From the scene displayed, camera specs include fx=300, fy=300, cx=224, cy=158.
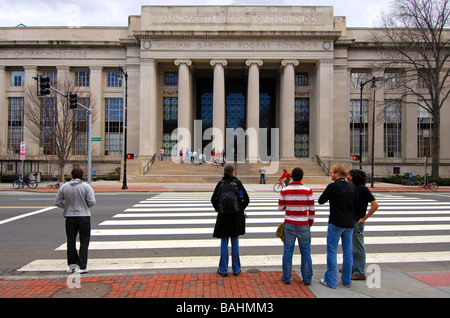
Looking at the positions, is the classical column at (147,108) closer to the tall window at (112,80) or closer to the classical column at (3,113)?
the tall window at (112,80)

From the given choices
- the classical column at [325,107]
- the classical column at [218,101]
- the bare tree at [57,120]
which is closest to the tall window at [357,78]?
the classical column at [325,107]

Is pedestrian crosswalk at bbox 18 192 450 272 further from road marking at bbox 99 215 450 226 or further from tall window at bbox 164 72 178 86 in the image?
tall window at bbox 164 72 178 86

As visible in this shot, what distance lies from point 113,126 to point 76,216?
1342 inches

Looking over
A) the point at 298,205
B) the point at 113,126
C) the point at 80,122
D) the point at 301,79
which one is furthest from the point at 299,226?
the point at 113,126

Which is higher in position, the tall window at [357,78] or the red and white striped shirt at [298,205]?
the tall window at [357,78]

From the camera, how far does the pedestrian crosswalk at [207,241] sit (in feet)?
19.2

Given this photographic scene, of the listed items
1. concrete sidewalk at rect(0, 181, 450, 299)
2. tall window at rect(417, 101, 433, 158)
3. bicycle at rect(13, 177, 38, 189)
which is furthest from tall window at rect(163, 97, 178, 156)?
concrete sidewalk at rect(0, 181, 450, 299)

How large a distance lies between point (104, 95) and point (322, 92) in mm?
25799

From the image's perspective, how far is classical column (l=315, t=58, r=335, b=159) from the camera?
33.2 meters

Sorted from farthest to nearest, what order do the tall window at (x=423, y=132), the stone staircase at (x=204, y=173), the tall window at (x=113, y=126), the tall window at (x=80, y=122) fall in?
the tall window at (x=113, y=126)
the tall window at (x=423, y=132)
the tall window at (x=80, y=122)
the stone staircase at (x=204, y=173)

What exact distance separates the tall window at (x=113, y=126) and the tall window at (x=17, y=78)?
11.0 metres

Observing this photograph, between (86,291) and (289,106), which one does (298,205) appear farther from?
(289,106)
